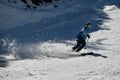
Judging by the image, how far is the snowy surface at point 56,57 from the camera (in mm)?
11905

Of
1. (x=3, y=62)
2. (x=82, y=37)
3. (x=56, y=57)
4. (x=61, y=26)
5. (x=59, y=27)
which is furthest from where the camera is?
(x=61, y=26)

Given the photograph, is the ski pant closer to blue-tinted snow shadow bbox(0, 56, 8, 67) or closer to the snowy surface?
the snowy surface

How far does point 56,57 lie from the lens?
609 inches

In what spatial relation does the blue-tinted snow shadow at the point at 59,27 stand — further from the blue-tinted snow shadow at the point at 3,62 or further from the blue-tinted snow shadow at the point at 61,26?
the blue-tinted snow shadow at the point at 3,62

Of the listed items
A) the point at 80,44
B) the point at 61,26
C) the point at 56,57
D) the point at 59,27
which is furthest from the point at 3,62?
the point at 61,26

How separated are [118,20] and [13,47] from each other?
11.6 meters

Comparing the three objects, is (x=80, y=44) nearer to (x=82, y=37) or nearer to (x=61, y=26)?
(x=82, y=37)

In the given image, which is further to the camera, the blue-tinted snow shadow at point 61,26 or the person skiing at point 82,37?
the blue-tinted snow shadow at point 61,26

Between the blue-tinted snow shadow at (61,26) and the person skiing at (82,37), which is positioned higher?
the person skiing at (82,37)

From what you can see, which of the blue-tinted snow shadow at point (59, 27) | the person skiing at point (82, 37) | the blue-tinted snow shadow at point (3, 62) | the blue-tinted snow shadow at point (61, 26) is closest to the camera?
the blue-tinted snow shadow at point (3, 62)

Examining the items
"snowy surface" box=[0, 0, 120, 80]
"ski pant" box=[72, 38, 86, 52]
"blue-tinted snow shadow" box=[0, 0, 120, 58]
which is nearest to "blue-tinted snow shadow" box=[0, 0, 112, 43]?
"blue-tinted snow shadow" box=[0, 0, 120, 58]

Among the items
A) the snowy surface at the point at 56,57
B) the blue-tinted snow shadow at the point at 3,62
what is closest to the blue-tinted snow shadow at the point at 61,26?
the snowy surface at the point at 56,57

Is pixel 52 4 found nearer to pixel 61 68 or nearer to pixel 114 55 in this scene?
pixel 114 55

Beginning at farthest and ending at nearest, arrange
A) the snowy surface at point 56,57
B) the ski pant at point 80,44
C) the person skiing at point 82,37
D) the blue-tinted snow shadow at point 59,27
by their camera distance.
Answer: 1. the blue-tinted snow shadow at point 59,27
2. the ski pant at point 80,44
3. the person skiing at point 82,37
4. the snowy surface at point 56,57
